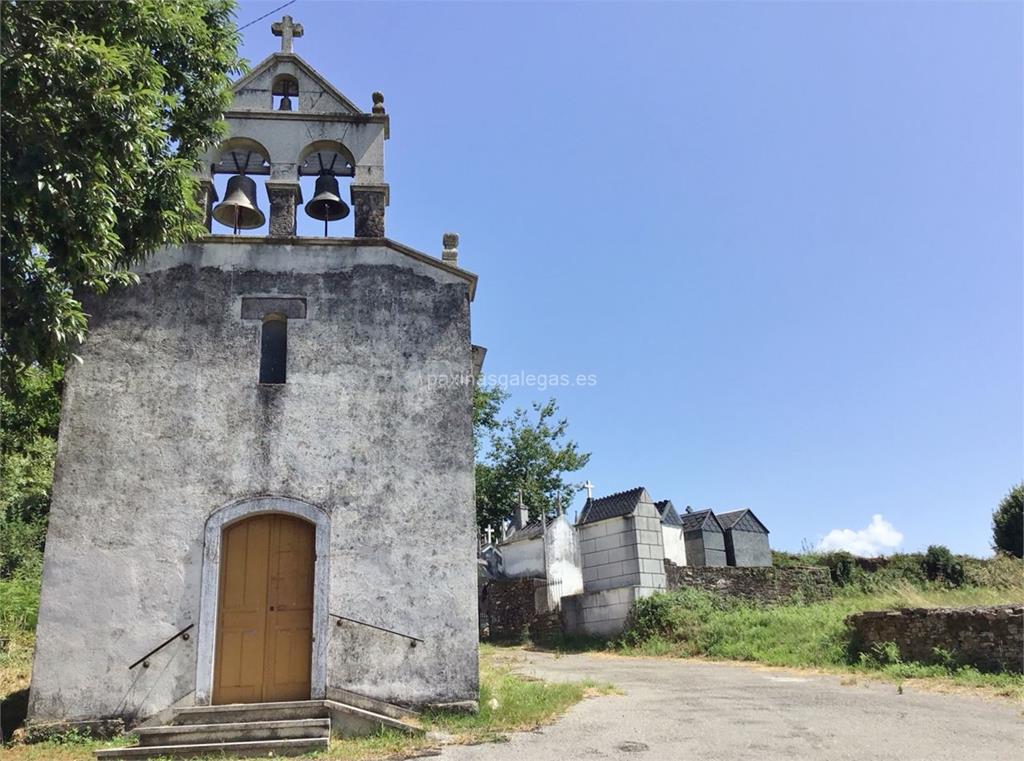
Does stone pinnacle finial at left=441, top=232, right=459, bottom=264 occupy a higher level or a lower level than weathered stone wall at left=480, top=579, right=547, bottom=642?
higher

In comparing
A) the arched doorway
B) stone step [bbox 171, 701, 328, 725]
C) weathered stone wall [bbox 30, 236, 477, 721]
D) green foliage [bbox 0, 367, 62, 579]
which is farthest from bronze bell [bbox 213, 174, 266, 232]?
green foliage [bbox 0, 367, 62, 579]

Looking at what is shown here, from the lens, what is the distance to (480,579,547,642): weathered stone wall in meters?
20.9

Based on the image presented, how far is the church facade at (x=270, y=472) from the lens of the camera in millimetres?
8898

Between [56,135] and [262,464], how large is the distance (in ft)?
13.6

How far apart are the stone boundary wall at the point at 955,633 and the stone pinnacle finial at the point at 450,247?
9.36 meters

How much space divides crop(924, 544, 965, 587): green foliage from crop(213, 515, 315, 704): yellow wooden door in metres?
20.1

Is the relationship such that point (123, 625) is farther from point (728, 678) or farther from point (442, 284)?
point (728, 678)

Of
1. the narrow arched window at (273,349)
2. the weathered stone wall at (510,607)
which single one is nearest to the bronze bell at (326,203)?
the narrow arched window at (273,349)

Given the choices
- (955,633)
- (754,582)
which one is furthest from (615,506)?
(955,633)

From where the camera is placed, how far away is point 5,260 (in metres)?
7.52

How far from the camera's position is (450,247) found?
10875mm

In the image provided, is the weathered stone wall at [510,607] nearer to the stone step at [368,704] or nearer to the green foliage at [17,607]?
the green foliage at [17,607]

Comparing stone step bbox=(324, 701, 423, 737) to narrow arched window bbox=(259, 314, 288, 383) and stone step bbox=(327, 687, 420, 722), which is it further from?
narrow arched window bbox=(259, 314, 288, 383)

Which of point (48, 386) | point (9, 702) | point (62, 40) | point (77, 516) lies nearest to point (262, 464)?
point (77, 516)
